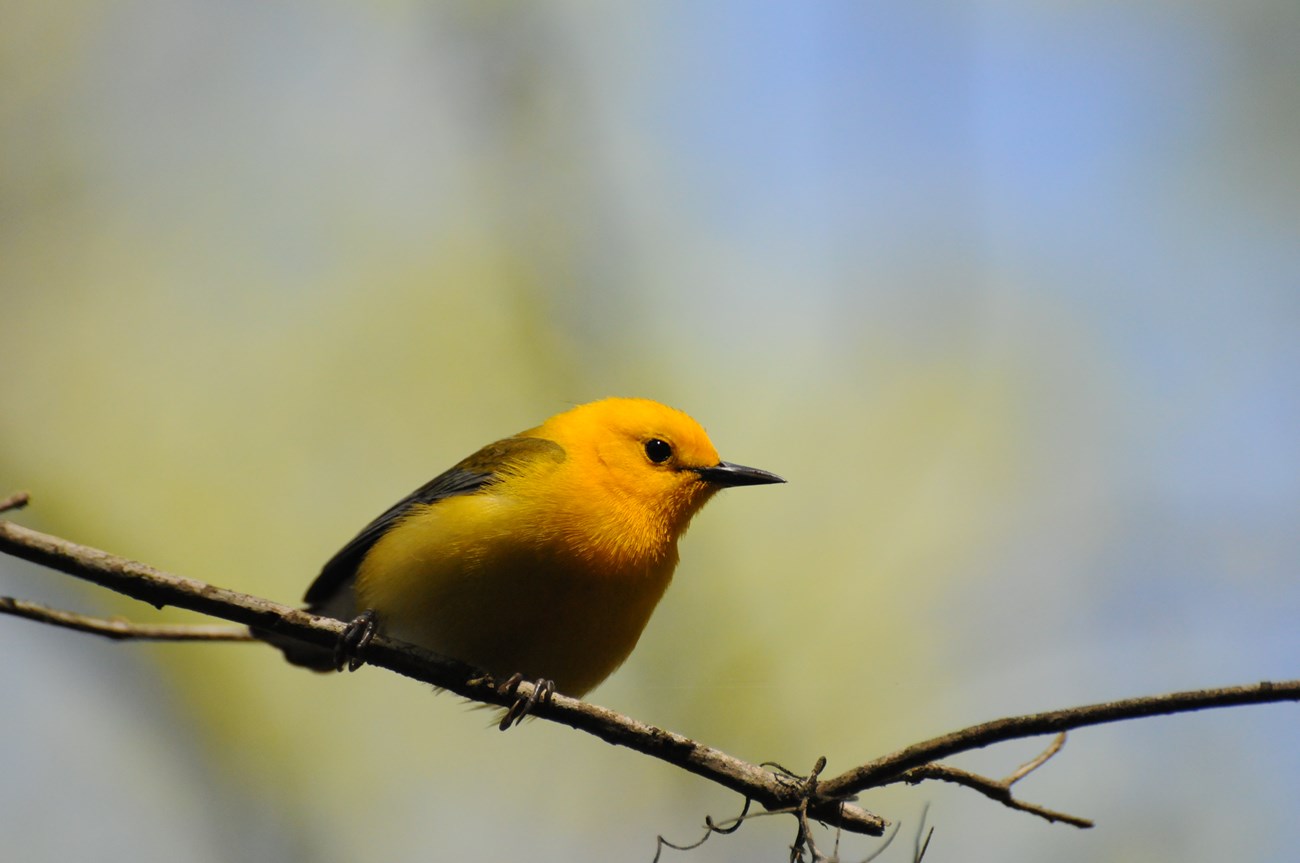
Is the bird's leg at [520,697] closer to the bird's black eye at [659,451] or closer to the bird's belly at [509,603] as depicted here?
the bird's belly at [509,603]

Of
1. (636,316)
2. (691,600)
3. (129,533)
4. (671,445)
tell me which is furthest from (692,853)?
(129,533)

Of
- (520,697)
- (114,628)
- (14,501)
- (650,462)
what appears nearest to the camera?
(14,501)

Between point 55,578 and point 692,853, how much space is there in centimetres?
520

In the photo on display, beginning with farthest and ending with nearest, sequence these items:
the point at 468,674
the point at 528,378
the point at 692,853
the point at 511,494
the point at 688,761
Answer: the point at 528,378 < the point at 692,853 < the point at 511,494 < the point at 468,674 < the point at 688,761

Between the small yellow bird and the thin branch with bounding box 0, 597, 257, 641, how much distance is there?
522 mm

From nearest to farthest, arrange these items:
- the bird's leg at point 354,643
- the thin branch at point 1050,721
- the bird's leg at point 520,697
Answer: the thin branch at point 1050,721, the bird's leg at point 354,643, the bird's leg at point 520,697

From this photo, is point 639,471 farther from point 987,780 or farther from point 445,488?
point 987,780

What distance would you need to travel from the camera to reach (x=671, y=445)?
5559 mm

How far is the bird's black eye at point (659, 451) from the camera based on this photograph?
5.54 meters

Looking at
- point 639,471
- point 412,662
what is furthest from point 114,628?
point 639,471

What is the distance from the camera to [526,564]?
14.7ft

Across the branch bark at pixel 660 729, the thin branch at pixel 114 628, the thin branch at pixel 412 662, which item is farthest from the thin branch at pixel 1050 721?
the thin branch at pixel 114 628

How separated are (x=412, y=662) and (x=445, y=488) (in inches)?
68.5

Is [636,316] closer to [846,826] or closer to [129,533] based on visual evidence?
[129,533]
